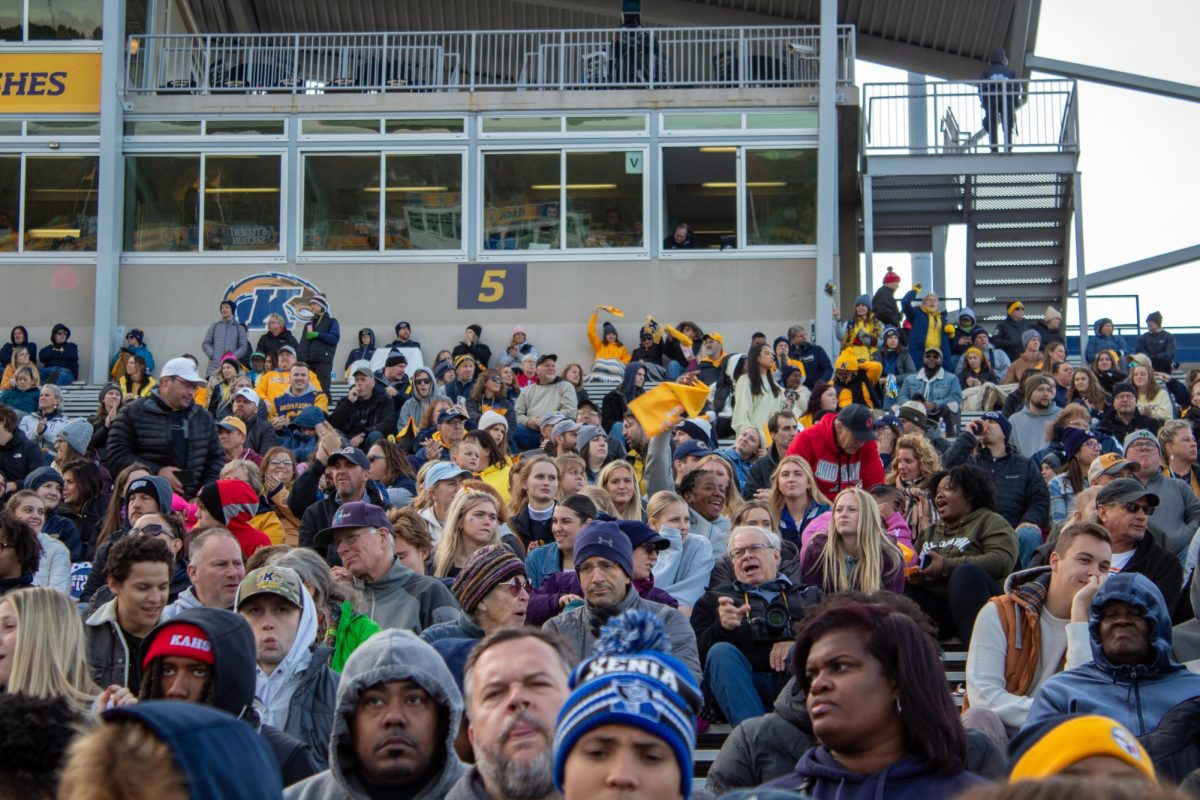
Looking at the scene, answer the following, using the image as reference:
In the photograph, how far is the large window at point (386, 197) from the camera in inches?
845

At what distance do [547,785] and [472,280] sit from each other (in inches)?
705

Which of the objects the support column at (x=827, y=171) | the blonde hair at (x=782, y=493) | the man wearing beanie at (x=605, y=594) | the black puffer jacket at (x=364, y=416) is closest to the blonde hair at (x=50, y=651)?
the man wearing beanie at (x=605, y=594)

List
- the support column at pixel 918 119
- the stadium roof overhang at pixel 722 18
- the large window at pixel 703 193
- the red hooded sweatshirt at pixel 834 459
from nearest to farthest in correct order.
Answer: the red hooded sweatshirt at pixel 834 459, the large window at pixel 703 193, the support column at pixel 918 119, the stadium roof overhang at pixel 722 18

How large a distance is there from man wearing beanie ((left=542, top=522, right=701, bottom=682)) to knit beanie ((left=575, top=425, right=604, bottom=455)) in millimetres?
5336

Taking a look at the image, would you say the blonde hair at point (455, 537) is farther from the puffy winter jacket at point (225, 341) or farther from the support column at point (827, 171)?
the support column at point (827, 171)

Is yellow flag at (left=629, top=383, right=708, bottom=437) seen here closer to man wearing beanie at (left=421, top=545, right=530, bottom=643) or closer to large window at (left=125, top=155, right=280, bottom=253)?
man wearing beanie at (left=421, top=545, right=530, bottom=643)

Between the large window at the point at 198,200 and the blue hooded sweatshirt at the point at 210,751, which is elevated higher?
the large window at the point at 198,200

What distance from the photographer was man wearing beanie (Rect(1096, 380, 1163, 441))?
1241 centimetres

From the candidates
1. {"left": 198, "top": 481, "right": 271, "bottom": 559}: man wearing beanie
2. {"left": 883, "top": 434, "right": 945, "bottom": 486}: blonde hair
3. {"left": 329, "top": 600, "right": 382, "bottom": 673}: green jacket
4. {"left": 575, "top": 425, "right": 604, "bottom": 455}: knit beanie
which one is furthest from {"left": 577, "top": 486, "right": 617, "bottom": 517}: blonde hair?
{"left": 575, "top": 425, "right": 604, "bottom": 455}: knit beanie

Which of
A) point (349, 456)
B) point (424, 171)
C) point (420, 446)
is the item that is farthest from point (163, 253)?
point (349, 456)

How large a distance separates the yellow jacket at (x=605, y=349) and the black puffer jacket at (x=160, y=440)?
9877mm

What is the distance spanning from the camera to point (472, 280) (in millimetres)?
21094

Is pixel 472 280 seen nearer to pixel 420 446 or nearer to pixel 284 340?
pixel 284 340

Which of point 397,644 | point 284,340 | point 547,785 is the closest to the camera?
point 547,785
